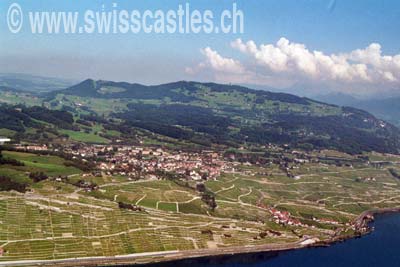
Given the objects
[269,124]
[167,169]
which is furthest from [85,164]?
[269,124]

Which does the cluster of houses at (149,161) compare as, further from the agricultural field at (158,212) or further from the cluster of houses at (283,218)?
the cluster of houses at (283,218)

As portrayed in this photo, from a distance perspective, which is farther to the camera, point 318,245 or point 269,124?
point 269,124

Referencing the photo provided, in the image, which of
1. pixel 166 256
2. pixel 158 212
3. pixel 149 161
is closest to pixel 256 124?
pixel 149 161

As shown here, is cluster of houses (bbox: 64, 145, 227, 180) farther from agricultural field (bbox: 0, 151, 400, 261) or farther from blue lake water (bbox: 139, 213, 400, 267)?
blue lake water (bbox: 139, 213, 400, 267)

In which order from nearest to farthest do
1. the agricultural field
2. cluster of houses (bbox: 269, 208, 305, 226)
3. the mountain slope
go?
the agricultural field, cluster of houses (bbox: 269, 208, 305, 226), the mountain slope

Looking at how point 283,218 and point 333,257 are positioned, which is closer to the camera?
point 333,257

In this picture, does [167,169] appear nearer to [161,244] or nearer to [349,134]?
[161,244]

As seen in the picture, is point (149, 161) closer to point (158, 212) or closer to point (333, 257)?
point (158, 212)

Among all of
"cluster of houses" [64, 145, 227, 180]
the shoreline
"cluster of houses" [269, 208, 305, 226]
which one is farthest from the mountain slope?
the shoreline
